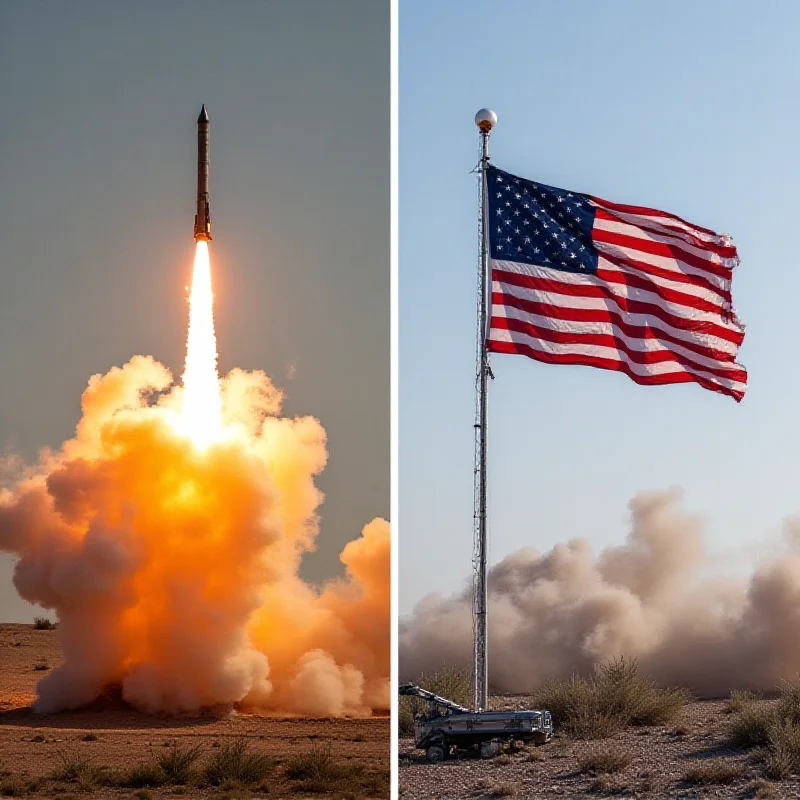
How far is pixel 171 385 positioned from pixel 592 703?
9.59m

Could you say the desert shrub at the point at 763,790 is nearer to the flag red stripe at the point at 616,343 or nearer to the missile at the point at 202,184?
the flag red stripe at the point at 616,343

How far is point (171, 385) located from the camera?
24.7 meters

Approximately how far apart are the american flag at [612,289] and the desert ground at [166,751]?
8.29 m

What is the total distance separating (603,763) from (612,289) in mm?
6581

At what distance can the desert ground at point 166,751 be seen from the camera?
2012 cm

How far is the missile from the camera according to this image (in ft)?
77.4

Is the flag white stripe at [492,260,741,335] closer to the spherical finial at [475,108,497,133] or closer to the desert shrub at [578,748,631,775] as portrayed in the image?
the spherical finial at [475,108,497,133]

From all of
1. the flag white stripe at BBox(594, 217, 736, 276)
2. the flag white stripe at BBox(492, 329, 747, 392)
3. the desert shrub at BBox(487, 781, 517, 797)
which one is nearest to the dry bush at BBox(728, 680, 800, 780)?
the desert shrub at BBox(487, 781, 517, 797)

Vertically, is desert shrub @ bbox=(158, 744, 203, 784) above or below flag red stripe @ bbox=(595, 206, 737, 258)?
below

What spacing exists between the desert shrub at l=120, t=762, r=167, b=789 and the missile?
932 cm

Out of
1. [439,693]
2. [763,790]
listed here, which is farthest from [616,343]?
[439,693]

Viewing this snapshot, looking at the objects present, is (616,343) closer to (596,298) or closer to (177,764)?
(596,298)

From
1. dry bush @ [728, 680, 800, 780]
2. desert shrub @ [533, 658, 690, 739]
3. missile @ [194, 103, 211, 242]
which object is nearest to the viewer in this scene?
dry bush @ [728, 680, 800, 780]

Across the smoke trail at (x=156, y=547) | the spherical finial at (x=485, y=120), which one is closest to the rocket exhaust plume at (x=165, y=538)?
the smoke trail at (x=156, y=547)
